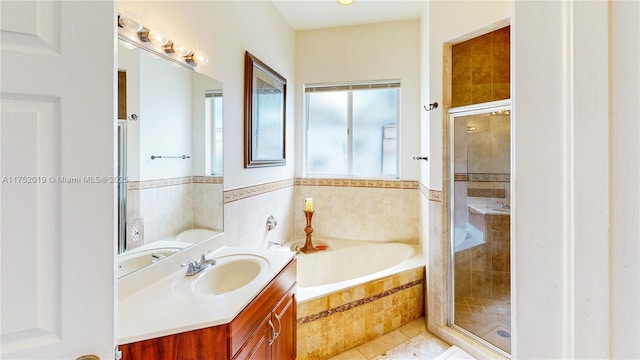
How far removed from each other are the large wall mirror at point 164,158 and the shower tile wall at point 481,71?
82.3 inches

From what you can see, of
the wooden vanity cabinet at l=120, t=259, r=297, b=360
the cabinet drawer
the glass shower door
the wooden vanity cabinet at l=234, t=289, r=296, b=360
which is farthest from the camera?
the glass shower door

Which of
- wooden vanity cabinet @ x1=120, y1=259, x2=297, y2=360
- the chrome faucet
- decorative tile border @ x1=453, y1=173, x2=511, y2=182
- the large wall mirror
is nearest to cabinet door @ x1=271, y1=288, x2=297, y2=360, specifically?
wooden vanity cabinet @ x1=120, y1=259, x2=297, y2=360

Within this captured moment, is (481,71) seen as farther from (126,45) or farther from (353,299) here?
(126,45)

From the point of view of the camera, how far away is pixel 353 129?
307cm

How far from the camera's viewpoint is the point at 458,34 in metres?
1.96

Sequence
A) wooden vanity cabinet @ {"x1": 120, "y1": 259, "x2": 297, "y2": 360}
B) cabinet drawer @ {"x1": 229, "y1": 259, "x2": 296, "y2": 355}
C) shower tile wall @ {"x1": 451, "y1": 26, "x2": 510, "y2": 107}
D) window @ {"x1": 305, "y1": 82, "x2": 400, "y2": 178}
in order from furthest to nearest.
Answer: window @ {"x1": 305, "y1": 82, "x2": 400, "y2": 178}
shower tile wall @ {"x1": 451, "y1": 26, "x2": 510, "y2": 107}
cabinet drawer @ {"x1": 229, "y1": 259, "x2": 296, "y2": 355}
wooden vanity cabinet @ {"x1": 120, "y1": 259, "x2": 297, "y2": 360}

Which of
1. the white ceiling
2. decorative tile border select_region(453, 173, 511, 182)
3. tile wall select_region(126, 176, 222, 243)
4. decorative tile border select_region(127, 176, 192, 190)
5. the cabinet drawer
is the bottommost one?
the cabinet drawer

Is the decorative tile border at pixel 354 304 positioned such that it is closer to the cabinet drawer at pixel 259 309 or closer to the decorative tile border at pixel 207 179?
the cabinet drawer at pixel 259 309

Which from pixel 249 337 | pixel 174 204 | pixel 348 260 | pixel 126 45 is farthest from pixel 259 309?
pixel 348 260

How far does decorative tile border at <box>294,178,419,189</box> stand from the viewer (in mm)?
2850

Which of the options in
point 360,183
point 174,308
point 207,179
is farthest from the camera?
point 360,183

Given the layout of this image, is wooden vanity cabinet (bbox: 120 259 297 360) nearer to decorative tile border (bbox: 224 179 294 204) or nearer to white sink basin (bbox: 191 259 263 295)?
white sink basin (bbox: 191 259 263 295)

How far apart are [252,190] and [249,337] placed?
1243mm

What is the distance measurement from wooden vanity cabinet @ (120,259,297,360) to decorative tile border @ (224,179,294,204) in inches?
25.6
